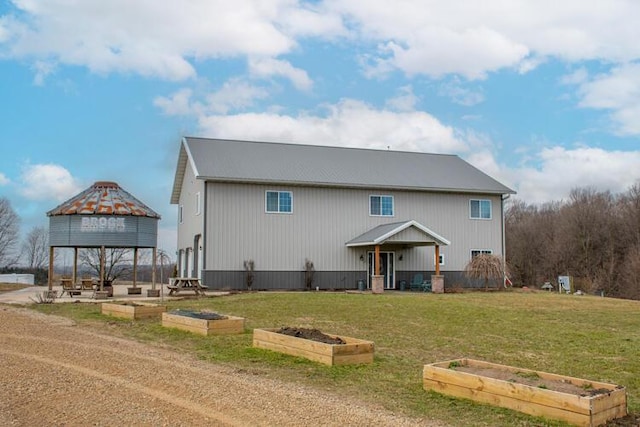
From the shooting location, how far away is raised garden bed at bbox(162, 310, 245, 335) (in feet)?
41.3

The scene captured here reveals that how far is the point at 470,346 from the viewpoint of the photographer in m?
11.4

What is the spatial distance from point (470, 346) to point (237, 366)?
4.34 m

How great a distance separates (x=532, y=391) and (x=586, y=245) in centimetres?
4414

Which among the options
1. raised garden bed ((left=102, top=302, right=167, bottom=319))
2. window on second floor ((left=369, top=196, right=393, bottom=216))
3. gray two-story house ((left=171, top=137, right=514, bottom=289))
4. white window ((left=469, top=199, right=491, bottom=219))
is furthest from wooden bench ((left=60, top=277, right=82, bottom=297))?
white window ((left=469, top=199, right=491, bottom=219))

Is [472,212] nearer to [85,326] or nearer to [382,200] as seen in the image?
[382,200]

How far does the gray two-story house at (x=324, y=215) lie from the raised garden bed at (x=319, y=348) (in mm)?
16788

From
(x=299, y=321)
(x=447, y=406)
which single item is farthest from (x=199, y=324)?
(x=447, y=406)

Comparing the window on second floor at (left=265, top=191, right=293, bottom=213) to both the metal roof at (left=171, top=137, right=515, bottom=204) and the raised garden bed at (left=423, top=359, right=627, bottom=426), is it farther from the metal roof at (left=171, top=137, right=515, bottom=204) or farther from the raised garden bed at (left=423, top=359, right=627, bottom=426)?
the raised garden bed at (left=423, top=359, right=627, bottom=426)

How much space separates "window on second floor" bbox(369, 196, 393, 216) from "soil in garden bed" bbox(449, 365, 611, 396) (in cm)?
2208

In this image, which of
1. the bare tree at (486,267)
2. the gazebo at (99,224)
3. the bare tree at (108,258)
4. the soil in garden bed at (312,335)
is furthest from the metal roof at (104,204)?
the bare tree at (108,258)

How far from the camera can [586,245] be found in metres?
47.2

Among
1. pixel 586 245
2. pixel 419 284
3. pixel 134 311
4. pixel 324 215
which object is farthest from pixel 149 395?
pixel 586 245

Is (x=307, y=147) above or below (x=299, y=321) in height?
above

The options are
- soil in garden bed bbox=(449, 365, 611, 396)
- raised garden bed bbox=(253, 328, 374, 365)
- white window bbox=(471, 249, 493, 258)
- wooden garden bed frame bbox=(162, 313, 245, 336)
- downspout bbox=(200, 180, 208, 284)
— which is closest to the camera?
soil in garden bed bbox=(449, 365, 611, 396)
